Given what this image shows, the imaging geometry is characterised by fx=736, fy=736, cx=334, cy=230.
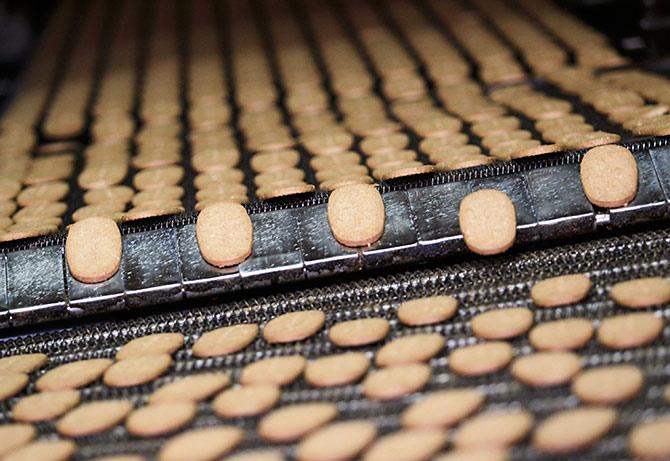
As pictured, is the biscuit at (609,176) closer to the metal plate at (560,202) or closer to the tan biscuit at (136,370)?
the metal plate at (560,202)

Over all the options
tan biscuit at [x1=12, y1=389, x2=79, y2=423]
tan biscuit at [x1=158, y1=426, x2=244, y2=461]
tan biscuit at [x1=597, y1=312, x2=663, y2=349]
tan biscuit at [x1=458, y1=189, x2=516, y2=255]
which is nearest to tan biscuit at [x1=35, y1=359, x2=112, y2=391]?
tan biscuit at [x1=12, y1=389, x2=79, y2=423]

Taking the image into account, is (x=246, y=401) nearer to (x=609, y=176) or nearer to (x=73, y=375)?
(x=73, y=375)

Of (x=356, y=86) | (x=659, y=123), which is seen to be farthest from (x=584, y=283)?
(x=356, y=86)

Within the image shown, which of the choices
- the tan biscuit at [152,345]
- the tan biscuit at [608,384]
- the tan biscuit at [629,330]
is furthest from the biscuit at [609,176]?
the tan biscuit at [152,345]

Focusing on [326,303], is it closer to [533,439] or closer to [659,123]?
[533,439]

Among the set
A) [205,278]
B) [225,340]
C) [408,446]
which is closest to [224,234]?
[205,278]
